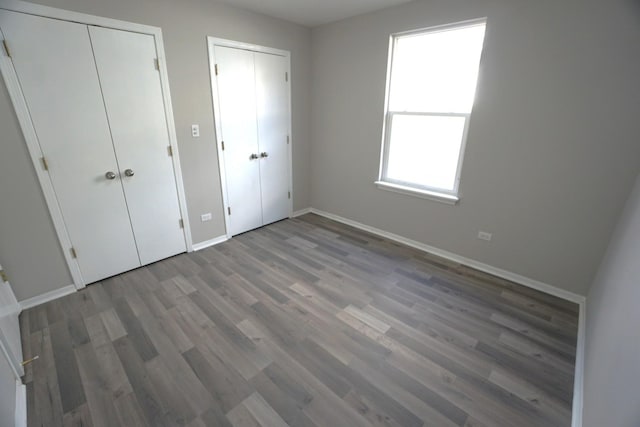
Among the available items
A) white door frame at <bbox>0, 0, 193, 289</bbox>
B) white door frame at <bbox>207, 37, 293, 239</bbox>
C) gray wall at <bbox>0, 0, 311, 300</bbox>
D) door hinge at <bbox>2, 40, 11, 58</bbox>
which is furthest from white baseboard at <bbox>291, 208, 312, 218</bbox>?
door hinge at <bbox>2, 40, 11, 58</bbox>

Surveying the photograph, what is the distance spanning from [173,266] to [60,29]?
83.5 inches

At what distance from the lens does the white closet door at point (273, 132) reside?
3363mm

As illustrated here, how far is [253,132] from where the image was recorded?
11.2 ft

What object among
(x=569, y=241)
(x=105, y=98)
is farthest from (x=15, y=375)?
(x=569, y=241)

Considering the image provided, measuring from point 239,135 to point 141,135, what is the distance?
1040 mm

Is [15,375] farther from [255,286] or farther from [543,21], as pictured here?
[543,21]

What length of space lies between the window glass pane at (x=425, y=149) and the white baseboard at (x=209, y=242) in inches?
87.6

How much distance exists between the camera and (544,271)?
2.48 metres

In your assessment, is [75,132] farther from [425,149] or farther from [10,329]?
[425,149]

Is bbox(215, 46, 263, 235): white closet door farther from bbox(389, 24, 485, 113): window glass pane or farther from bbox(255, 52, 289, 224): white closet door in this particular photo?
bbox(389, 24, 485, 113): window glass pane

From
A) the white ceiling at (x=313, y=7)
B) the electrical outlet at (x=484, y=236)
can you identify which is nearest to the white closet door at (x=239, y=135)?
the white ceiling at (x=313, y=7)

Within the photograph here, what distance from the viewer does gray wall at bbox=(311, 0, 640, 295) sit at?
1963 millimetres

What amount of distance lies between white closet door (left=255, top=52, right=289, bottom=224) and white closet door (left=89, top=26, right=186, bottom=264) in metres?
1.14

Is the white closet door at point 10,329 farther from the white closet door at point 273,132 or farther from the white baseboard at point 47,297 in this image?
the white closet door at point 273,132
